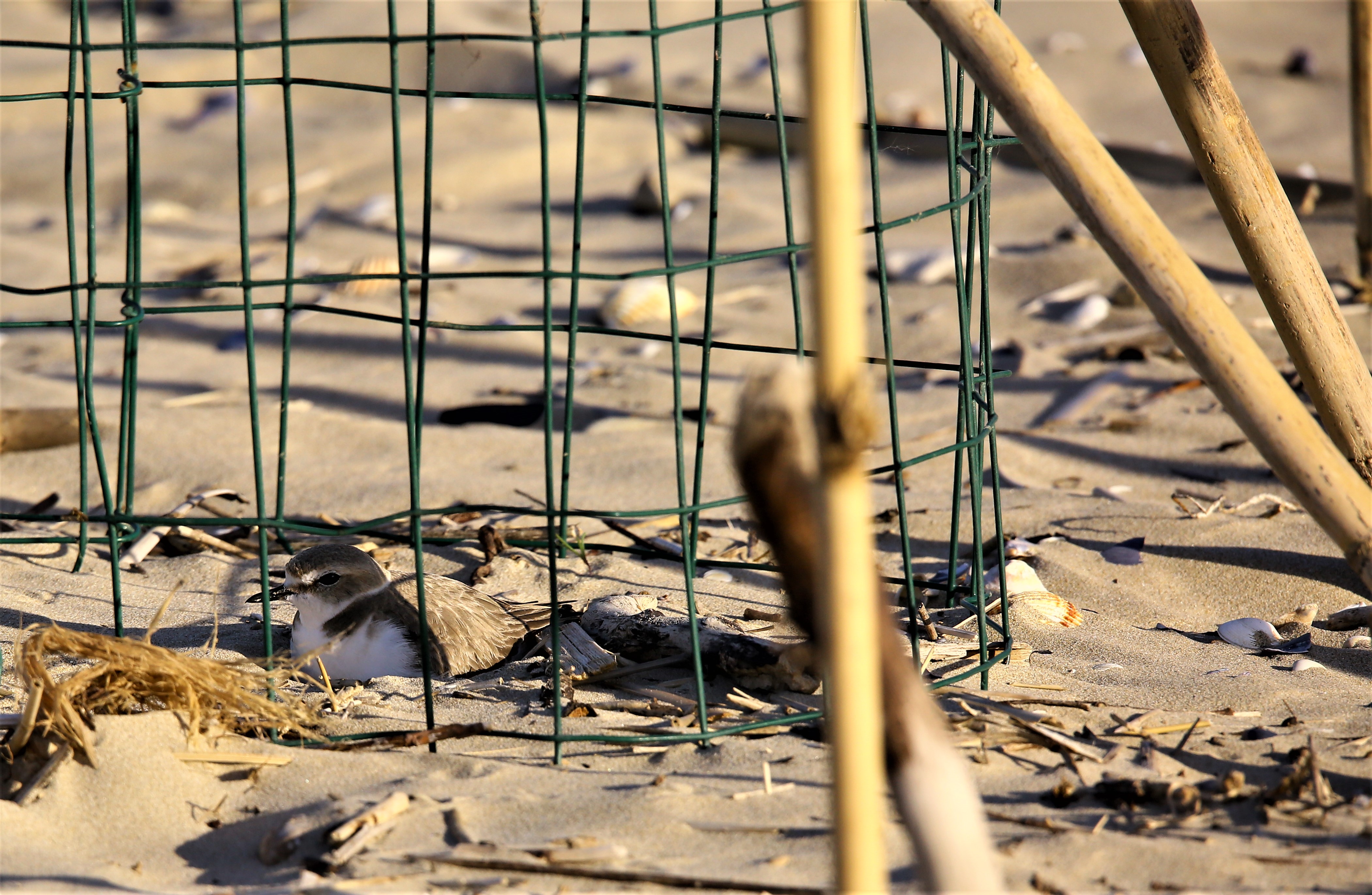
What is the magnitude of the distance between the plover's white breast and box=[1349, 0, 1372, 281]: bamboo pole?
4591 millimetres

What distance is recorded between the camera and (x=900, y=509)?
309 centimetres

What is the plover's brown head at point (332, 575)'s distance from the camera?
3525mm

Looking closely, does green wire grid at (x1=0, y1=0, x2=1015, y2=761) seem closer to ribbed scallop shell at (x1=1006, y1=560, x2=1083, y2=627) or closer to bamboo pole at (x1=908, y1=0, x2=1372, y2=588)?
ribbed scallop shell at (x1=1006, y1=560, x2=1083, y2=627)

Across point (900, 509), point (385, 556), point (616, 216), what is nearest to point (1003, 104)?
point (900, 509)

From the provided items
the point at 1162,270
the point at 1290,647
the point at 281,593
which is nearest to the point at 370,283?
the point at 281,593

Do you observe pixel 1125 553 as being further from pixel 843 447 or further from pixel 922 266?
pixel 922 266

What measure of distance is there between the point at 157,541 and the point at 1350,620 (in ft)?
12.5

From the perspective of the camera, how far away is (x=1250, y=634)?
3.60 meters

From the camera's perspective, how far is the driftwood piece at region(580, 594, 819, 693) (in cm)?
319

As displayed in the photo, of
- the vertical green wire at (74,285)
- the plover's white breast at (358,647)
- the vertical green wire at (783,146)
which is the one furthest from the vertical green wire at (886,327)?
the vertical green wire at (74,285)

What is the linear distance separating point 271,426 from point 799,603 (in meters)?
4.56

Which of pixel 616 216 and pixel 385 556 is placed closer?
pixel 385 556

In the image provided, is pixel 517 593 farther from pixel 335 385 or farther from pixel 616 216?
pixel 616 216

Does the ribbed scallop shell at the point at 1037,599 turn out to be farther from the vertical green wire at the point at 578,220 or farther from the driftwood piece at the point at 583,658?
the vertical green wire at the point at 578,220
